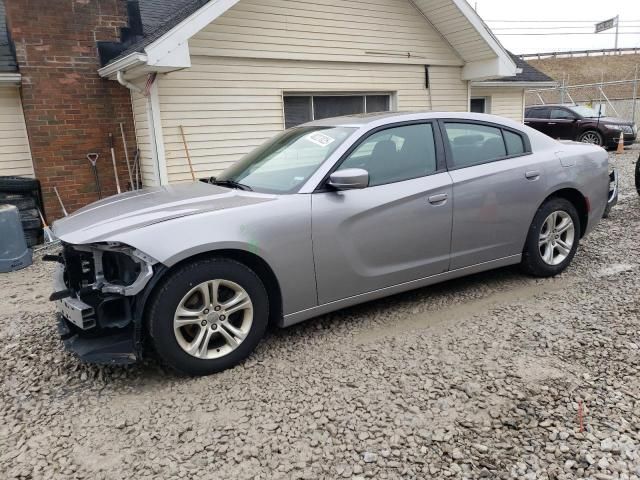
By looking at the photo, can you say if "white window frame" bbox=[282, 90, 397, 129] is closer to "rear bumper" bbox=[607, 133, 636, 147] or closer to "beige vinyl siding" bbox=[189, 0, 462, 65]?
"beige vinyl siding" bbox=[189, 0, 462, 65]

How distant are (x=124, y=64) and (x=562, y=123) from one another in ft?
49.1

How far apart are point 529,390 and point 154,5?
1043 cm

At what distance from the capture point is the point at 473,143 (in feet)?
14.0

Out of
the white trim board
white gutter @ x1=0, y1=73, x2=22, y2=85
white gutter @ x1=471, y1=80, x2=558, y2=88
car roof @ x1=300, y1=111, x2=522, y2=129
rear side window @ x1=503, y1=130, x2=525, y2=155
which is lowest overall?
rear side window @ x1=503, y1=130, x2=525, y2=155

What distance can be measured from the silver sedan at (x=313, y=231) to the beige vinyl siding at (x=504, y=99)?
817 centimetres

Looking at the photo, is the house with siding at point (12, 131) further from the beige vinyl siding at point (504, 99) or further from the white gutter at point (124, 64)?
the beige vinyl siding at point (504, 99)

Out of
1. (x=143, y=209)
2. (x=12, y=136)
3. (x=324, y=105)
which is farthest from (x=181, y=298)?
(x=324, y=105)

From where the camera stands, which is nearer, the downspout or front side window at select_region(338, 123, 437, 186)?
front side window at select_region(338, 123, 437, 186)

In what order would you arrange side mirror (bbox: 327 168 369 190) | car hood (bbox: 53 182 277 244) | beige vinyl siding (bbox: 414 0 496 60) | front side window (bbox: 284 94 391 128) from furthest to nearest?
beige vinyl siding (bbox: 414 0 496 60), front side window (bbox: 284 94 391 128), side mirror (bbox: 327 168 369 190), car hood (bbox: 53 182 277 244)

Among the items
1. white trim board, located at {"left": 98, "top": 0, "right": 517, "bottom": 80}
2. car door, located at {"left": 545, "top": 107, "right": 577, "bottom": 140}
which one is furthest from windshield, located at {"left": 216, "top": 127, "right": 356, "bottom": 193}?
car door, located at {"left": 545, "top": 107, "right": 577, "bottom": 140}

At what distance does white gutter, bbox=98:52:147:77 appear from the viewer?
262 inches

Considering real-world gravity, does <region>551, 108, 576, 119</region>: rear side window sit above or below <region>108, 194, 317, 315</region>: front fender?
above

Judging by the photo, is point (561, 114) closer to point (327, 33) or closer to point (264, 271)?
point (327, 33)

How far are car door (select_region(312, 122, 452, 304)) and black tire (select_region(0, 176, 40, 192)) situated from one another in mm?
5903
